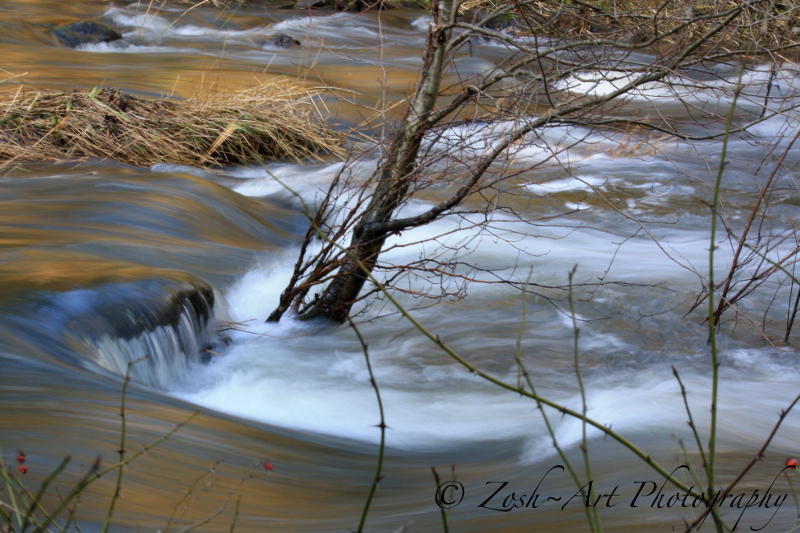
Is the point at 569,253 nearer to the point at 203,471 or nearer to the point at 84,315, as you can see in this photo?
the point at 84,315

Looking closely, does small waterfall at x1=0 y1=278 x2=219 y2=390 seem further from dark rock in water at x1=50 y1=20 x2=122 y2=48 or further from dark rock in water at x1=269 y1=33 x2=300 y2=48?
dark rock in water at x1=269 y1=33 x2=300 y2=48

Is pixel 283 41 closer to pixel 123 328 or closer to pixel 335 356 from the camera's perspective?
pixel 335 356

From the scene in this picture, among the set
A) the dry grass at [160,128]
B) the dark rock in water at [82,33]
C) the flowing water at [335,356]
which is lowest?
the flowing water at [335,356]

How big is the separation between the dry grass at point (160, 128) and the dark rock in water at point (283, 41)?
5979 mm

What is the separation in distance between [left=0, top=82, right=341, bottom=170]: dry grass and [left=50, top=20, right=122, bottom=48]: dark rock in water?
19.1 ft

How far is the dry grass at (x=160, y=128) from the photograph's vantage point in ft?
25.7

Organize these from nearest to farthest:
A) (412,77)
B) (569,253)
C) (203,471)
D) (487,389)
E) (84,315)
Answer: (203,471)
(84,315)
(487,389)
(569,253)
(412,77)

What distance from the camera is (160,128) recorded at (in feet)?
27.6

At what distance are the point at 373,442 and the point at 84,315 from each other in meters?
1.42

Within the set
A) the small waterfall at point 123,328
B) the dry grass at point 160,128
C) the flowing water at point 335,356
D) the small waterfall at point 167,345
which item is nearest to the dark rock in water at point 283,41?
the dry grass at point 160,128

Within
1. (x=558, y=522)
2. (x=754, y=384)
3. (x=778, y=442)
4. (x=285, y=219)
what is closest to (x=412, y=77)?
(x=285, y=219)

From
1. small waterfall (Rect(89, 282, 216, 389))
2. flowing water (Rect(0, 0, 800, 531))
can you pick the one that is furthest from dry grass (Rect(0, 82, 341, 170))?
small waterfall (Rect(89, 282, 216, 389))

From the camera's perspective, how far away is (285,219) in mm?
7512

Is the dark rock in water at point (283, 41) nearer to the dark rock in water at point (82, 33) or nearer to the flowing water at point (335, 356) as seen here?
the dark rock in water at point (82, 33)
